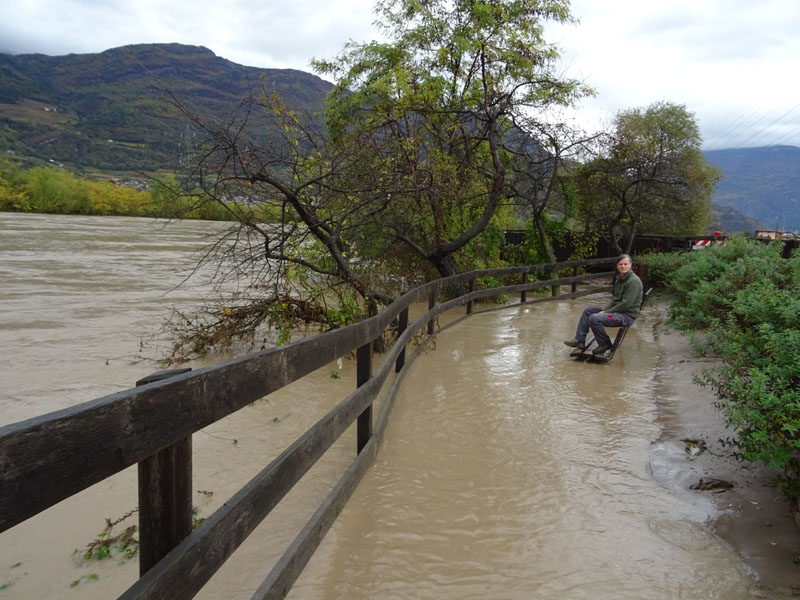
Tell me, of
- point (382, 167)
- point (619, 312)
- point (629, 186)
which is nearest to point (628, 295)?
point (619, 312)

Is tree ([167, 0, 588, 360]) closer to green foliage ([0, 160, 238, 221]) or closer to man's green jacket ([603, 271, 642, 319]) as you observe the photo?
man's green jacket ([603, 271, 642, 319])

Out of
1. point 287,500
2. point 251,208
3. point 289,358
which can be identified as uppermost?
point 251,208

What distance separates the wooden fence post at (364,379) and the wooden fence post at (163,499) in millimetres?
2319

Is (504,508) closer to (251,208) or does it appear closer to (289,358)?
(289,358)

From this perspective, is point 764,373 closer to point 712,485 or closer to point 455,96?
point 712,485

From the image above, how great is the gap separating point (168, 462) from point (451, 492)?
2658 mm

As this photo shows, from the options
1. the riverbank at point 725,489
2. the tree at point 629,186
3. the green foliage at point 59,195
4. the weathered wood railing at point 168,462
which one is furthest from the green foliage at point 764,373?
the green foliage at point 59,195

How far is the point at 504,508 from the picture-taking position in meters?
3.77

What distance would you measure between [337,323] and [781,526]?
590cm

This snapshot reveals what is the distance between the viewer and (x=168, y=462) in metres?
1.72

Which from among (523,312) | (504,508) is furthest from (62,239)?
(504,508)

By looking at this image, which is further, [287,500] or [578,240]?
[578,240]

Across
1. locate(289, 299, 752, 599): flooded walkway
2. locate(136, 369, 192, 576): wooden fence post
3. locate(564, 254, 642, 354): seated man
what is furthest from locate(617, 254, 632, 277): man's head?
locate(136, 369, 192, 576): wooden fence post

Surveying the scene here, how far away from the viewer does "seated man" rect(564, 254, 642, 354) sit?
795cm
